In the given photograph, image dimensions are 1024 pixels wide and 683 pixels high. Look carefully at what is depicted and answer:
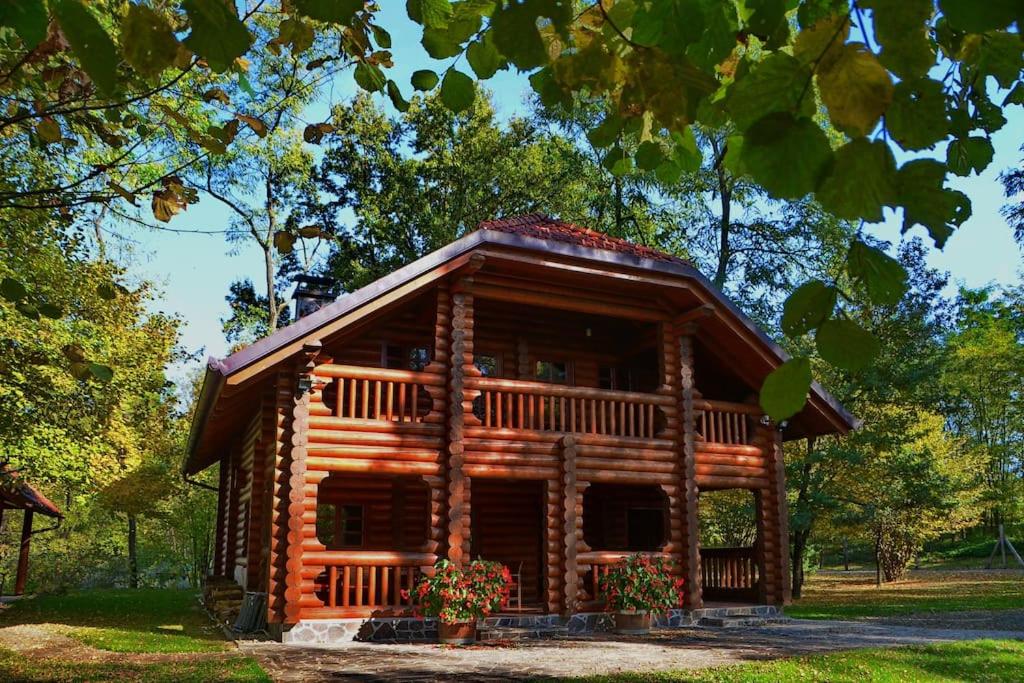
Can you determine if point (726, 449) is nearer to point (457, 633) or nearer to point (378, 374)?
point (457, 633)

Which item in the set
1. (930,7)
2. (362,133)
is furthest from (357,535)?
(362,133)

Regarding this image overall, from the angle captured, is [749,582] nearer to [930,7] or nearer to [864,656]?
[864,656]

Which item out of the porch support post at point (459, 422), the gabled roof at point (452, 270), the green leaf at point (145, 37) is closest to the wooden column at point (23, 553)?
the gabled roof at point (452, 270)

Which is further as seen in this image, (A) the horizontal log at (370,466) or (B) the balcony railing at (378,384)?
(B) the balcony railing at (378,384)

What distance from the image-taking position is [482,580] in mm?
12188

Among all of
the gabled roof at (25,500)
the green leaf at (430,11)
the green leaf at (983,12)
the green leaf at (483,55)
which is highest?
the green leaf at (430,11)

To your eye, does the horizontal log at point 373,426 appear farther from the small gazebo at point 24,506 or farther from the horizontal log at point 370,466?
the small gazebo at point 24,506

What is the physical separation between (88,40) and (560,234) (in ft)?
41.1

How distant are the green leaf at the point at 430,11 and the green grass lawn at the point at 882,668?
7178 millimetres

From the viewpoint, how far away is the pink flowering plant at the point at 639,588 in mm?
13328

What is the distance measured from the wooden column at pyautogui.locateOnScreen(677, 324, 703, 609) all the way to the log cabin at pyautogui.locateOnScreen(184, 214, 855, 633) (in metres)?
0.04

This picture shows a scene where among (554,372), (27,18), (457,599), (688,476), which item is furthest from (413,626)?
(27,18)

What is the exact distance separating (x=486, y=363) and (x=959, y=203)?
18905mm

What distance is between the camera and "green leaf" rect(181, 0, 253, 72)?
1965mm
